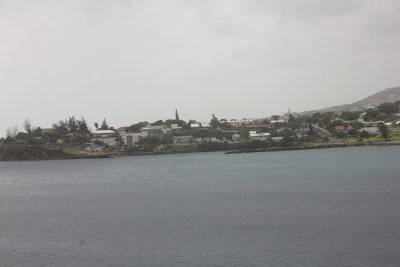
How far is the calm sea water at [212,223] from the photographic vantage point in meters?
19.3

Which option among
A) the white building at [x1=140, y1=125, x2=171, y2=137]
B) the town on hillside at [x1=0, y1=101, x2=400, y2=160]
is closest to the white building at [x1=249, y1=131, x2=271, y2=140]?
the town on hillside at [x1=0, y1=101, x2=400, y2=160]

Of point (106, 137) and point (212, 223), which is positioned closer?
point (212, 223)

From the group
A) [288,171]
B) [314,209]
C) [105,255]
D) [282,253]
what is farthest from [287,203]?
[288,171]

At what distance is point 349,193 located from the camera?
33281mm

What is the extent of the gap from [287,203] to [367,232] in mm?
8654

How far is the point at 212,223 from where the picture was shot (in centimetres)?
2511

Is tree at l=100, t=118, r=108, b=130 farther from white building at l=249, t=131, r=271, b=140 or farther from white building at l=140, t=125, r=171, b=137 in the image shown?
white building at l=249, t=131, r=271, b=140

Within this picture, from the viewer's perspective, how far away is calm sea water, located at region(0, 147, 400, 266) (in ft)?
63.4

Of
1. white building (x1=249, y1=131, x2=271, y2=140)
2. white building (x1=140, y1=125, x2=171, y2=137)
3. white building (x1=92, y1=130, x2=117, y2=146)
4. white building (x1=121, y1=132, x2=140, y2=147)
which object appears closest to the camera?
white building (x1=249, y1=131, x2=271, y2=140)

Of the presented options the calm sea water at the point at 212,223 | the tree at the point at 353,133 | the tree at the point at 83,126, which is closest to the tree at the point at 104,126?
the tree at the point at 83,126

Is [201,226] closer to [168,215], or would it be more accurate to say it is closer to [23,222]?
[168,215]

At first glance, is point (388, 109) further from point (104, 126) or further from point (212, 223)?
point (212, 223)

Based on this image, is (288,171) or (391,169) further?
(288,171)

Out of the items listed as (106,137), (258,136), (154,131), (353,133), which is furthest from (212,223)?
(106,137)
